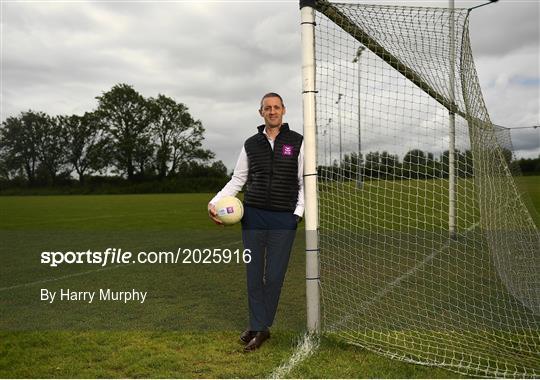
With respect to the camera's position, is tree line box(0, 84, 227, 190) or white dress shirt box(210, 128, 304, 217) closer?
white dress shirt box(210, 128, 304, 217)

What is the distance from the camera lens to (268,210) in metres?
4.25

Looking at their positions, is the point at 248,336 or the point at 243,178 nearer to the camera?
the point at 248,336

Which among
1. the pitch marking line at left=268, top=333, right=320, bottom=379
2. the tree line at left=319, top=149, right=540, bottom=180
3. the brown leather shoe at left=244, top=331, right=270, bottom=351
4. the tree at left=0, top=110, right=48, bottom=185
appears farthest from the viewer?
the tree at left=0, top=110, right=48, bottom=185

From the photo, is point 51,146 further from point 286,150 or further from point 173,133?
point 286,150

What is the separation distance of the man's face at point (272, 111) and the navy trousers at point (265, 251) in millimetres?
708

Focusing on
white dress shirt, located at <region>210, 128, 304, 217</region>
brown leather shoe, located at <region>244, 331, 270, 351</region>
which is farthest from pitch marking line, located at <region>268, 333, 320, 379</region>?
white dress shirt, located at <region>210, 128, 304, 217</region>

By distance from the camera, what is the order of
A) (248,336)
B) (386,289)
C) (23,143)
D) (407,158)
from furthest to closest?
(23,143), (386,289), (407,158), (248,336)

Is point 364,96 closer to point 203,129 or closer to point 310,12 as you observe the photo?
point 310,12

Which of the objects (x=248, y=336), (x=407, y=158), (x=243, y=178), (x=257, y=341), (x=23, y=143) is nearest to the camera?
(x=257, y=341)

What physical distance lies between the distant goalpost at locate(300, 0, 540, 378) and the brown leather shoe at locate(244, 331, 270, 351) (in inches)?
15.5

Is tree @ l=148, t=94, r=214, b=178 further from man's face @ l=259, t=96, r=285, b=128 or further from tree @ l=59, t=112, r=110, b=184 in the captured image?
man's face @ l=259, t=96, r=285, b=128

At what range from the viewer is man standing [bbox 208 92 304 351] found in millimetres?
4250

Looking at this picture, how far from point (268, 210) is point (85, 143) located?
2374 inches


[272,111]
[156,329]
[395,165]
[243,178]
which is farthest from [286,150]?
[156,329]
